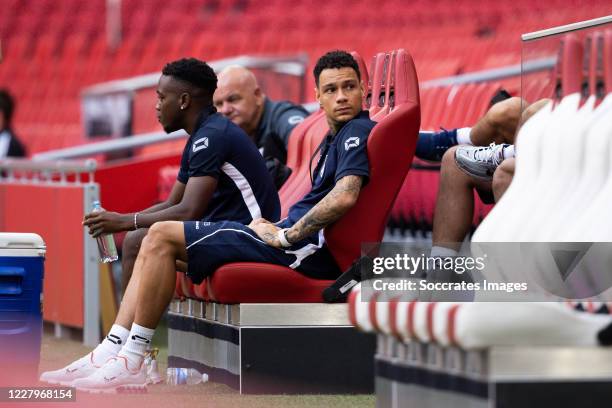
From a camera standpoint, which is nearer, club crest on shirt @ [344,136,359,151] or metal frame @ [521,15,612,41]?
metal frame @ [521,15,612,41]

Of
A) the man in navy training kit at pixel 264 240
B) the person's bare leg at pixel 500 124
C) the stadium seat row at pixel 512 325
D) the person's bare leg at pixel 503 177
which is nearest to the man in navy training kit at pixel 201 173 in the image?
the man in navy training kit at pixel 264 240

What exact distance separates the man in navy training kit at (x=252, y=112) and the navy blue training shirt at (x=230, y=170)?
1485mm

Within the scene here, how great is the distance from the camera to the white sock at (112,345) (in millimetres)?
4656

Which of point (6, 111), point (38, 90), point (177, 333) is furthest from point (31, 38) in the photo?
point (177, 333)

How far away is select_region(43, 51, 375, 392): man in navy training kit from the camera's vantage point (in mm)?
4512

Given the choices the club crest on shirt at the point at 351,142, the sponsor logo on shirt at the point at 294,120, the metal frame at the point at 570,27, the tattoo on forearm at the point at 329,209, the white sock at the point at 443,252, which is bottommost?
the white sock at the point at 443,252

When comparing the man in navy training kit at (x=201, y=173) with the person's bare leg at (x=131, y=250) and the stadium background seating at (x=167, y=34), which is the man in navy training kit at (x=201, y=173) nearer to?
the person's bare leg at (x=131, y=250)

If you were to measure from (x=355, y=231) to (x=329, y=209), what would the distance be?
24cm

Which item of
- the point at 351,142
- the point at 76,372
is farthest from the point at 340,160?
the point at 76,372

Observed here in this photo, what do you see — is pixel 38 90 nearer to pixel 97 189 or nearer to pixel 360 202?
pixel 97 189

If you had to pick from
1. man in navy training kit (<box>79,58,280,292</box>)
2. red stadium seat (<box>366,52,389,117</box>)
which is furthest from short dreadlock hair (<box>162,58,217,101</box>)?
red stadium seat (<box>366,52,389,117</box>)

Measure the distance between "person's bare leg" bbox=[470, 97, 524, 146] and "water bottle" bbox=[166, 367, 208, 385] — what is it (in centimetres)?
140

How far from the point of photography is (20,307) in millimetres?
4711

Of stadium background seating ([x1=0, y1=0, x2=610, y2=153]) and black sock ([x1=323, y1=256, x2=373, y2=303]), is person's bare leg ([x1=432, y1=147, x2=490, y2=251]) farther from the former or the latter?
stadium background seating ([x1=0, y1=0, x2=610, y2=153])
